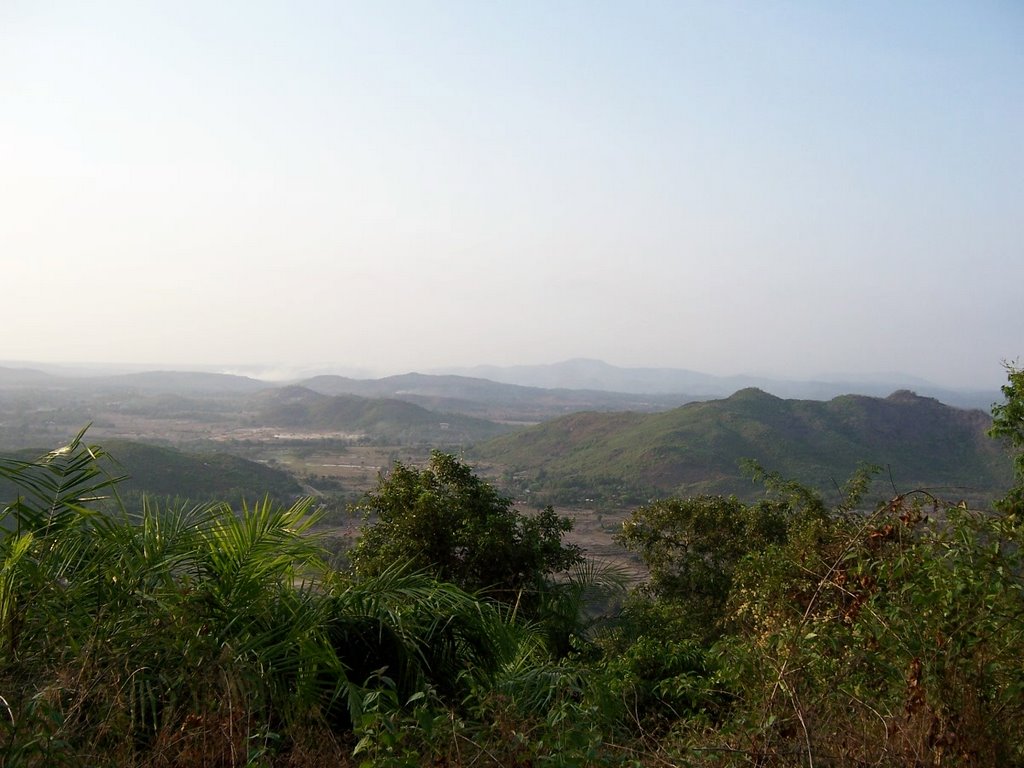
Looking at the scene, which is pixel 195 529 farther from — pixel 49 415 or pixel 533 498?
pixel 49 415

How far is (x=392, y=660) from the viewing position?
3885 millimetres

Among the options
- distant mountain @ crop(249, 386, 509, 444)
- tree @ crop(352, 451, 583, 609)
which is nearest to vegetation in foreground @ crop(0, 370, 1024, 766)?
tree @ crop(352, 451, 583, 609)

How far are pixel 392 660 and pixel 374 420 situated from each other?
394ft

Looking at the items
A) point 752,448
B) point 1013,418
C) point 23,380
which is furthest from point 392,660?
point 23,380

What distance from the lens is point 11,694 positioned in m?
2.65

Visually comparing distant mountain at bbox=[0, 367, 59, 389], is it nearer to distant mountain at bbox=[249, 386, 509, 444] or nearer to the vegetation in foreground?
distant mountain at bbox=[249, 386, 509, 444]

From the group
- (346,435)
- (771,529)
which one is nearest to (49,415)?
(346,435)

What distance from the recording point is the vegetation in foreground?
2723mm

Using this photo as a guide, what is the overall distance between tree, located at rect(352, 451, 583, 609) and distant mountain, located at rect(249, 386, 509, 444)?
9552 centimetres

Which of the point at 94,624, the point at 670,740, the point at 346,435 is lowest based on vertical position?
the point at 346,435

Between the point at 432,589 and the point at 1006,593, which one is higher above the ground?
the point at 1006,593

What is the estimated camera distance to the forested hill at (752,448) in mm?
60309

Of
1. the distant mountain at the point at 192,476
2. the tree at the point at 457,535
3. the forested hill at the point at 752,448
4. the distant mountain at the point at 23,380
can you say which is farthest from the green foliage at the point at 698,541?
the distant mountain at the point at 23,380

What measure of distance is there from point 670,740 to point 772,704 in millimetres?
542
